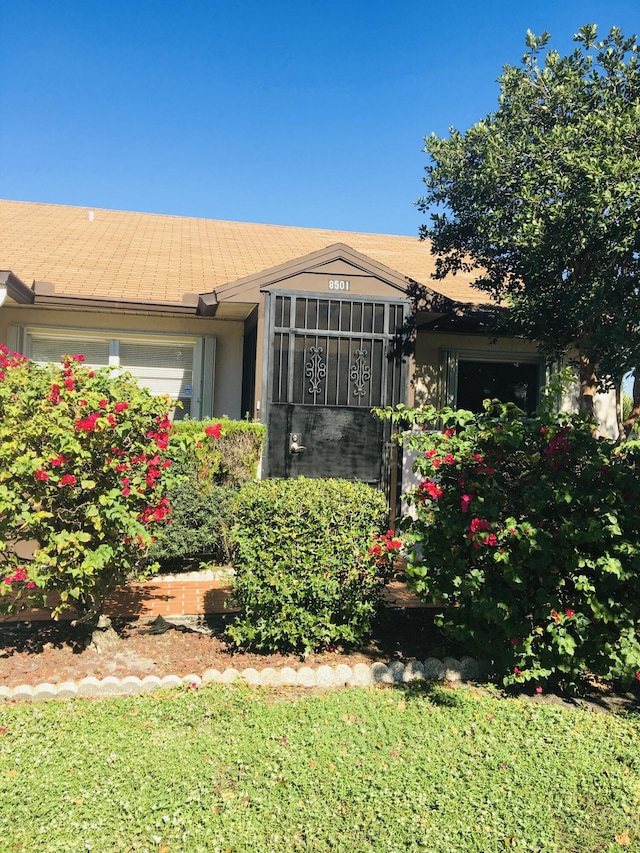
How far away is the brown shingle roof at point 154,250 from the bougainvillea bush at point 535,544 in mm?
5961

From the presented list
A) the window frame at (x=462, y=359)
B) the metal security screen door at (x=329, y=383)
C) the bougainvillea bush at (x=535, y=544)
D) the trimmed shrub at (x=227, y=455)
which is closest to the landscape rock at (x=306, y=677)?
the bougainvillea bush at (x=535, y=544)

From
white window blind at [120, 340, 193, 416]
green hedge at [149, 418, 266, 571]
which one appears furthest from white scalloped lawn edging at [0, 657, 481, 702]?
Result: white window blind at [120, 340, 193, 416]

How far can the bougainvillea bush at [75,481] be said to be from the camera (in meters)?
4.00

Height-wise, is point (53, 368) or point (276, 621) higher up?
point (53, 368)

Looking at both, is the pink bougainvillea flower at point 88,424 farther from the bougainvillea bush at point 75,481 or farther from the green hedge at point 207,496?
the green hedge at point 207,496

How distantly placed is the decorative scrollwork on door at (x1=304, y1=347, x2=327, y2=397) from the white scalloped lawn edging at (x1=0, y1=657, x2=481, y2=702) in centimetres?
449

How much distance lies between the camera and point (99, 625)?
4570 mm

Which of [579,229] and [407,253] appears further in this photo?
[407,253]

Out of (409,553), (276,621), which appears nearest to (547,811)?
(409,553)

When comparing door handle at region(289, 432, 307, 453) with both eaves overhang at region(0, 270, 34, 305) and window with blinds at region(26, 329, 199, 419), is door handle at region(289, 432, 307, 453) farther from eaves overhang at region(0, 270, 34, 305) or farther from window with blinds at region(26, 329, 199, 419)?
eaves overhang at region(0, 270, 34, 305)

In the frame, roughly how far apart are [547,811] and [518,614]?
1320 mm

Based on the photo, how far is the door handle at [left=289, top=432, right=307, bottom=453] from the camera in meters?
8.00

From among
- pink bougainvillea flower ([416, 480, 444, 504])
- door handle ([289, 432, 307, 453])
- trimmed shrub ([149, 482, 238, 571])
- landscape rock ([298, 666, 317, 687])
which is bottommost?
landscape rock ([298, 666, 317, 687])

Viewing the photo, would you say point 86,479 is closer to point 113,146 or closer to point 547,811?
point 547,811
